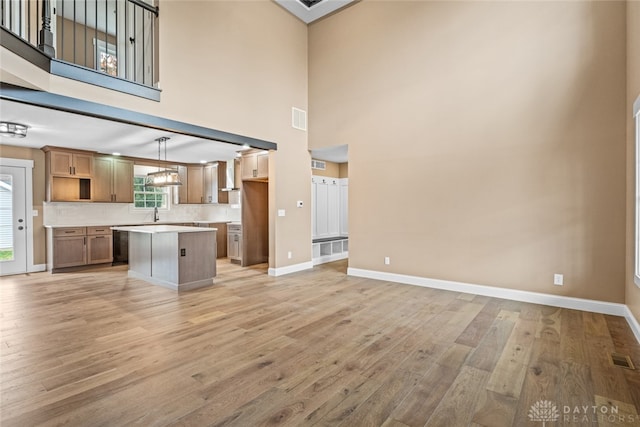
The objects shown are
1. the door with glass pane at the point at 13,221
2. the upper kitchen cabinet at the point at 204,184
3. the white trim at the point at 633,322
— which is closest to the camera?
the white trim at the point at 633,322

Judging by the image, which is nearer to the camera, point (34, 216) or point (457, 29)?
point (457, 29)

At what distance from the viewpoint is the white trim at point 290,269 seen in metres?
5.84

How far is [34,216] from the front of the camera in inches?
253

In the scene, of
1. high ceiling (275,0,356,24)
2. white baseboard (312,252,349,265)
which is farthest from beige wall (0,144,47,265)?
high ceiling (275,0,356,24)

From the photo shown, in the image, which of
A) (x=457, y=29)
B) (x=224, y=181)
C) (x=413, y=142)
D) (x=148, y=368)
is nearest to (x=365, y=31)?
(x=457, y=29)

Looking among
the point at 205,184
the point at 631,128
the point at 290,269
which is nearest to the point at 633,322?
the point at 631,128

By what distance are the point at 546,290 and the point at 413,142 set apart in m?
2.78

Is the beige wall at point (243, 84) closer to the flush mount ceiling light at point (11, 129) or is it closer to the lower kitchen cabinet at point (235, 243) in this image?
the lower kitchen cabinet at point (235, 243)

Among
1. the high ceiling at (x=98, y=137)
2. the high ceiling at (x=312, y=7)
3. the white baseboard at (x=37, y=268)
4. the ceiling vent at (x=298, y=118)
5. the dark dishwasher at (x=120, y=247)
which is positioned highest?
the high ceiling at (x=312, y=7)

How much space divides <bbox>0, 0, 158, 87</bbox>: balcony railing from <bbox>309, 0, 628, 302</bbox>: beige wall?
3189 mm

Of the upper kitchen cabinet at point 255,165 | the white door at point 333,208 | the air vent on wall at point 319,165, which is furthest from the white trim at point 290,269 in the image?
the air vent on wall at point 319,165

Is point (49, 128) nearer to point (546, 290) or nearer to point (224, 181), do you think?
point (224, 181)

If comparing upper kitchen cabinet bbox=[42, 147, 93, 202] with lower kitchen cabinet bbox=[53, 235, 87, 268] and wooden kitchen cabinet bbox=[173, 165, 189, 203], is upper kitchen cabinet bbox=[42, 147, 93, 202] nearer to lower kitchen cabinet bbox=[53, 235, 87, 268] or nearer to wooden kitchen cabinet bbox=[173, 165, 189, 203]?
lower kitchen cabinet bbox=[53, 235, 87, 268]

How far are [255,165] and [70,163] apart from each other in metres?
3.88
